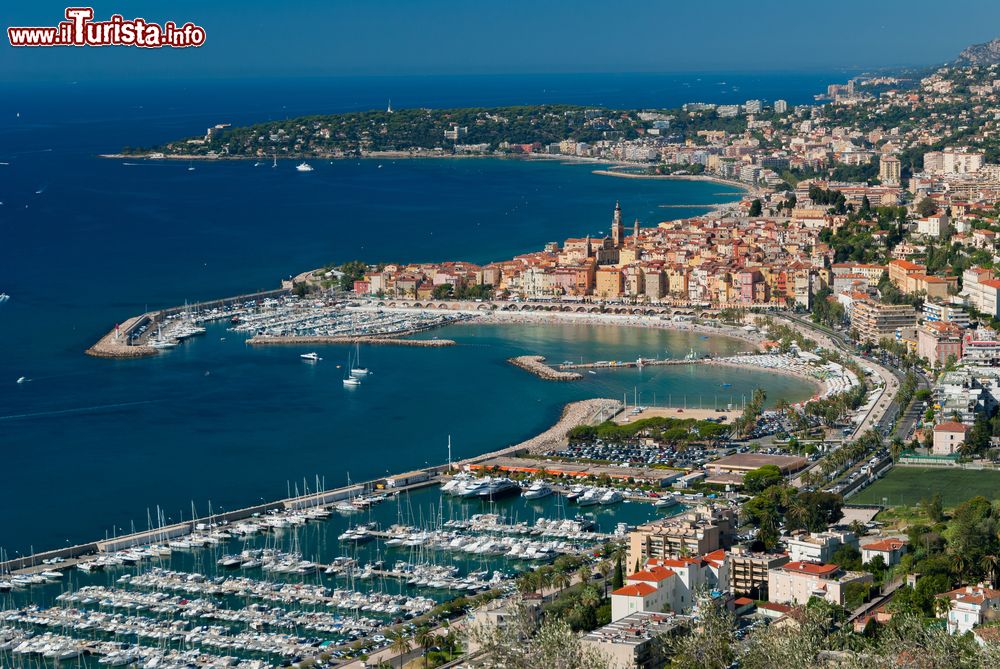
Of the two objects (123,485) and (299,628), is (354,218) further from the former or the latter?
(299,628)

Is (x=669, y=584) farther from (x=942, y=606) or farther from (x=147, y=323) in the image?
(x=147, y=323)

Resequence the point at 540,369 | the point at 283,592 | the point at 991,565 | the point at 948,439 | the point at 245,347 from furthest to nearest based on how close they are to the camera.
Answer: the point at 245,347 < the point at 540,369 < the point at 948,439 < the point at 283,592 < the point at 991,565

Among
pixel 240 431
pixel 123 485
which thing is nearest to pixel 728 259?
pixel 240 431

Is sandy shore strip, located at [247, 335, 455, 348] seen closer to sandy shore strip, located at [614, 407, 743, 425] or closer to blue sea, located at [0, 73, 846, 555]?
blue sea, located at [0, 73, 846, 555]

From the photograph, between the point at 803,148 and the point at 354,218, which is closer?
the point at 354,218

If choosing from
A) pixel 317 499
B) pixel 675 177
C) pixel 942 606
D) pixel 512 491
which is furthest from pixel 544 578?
pixel 675 177

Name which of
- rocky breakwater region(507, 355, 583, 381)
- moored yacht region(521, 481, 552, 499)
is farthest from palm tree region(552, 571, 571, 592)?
rocky breakwater region(507, 355, 583, 381)
